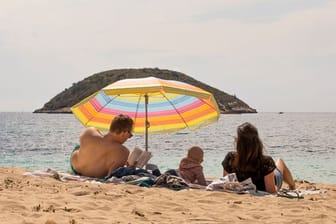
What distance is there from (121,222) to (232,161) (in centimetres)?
253

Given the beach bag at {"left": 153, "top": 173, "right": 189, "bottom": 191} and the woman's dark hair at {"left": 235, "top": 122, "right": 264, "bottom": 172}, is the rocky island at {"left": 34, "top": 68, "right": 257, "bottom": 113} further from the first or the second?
the woman's dark hair at {"left": 235, "top": 122, "right": 264, "bottom": 172}

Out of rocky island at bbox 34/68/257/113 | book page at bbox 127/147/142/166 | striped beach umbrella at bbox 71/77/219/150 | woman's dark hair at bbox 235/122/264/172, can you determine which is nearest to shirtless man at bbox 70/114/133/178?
book page at bbox 127/147/142/166

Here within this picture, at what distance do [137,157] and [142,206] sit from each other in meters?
2.32

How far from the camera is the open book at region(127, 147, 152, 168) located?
7.67 m

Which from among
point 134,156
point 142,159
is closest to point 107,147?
point 134,156

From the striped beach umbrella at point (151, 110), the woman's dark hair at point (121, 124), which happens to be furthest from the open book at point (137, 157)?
the striped beach umbrella at point (151, 110)

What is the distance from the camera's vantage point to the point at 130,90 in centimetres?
777

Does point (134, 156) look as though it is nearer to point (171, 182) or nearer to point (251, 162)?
point (171, 182)

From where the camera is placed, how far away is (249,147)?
6.56 meters

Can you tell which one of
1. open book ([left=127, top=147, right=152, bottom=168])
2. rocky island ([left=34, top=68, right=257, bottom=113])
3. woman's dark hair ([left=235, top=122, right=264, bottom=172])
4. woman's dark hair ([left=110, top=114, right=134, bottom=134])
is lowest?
open book ([left=127, top=147, right=152, bottom=168])

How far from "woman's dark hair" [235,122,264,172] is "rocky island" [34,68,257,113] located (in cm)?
8958

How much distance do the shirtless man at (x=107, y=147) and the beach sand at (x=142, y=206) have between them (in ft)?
2.15

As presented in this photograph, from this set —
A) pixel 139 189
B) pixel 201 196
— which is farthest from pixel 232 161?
pixel 139 189

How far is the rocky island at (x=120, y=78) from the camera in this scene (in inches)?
4018
